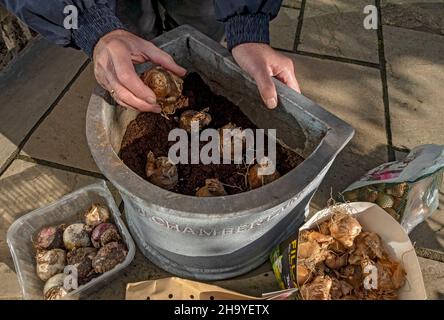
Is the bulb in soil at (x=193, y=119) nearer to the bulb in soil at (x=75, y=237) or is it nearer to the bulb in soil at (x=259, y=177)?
the bulb in soil at (x=259, y=177)

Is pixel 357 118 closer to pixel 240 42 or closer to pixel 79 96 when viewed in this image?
pixel 240 42

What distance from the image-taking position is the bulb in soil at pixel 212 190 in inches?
56.6

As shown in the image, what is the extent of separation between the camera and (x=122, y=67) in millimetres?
1321

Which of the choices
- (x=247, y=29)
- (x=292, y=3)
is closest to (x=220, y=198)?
(x=247, y=29)

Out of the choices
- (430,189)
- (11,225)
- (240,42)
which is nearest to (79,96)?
(11,225)

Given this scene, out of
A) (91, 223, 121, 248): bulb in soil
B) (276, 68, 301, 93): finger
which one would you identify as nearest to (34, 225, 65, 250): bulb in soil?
(91, 223, 121, 248): bulb in soil

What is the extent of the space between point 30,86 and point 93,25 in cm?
108

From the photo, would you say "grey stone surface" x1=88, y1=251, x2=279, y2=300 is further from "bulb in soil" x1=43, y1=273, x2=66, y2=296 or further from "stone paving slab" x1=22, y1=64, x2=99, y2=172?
"stone paving slab" x1=22, y1=64, x2=99, y2=172

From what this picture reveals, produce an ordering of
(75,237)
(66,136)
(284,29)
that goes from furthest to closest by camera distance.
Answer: (284,29) → (66,136) → (75,237)

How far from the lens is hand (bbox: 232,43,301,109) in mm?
1424

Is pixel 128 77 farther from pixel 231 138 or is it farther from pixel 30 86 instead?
pixel 30 86

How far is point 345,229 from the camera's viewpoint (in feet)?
5.32

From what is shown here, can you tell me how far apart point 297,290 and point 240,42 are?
2.78ft
